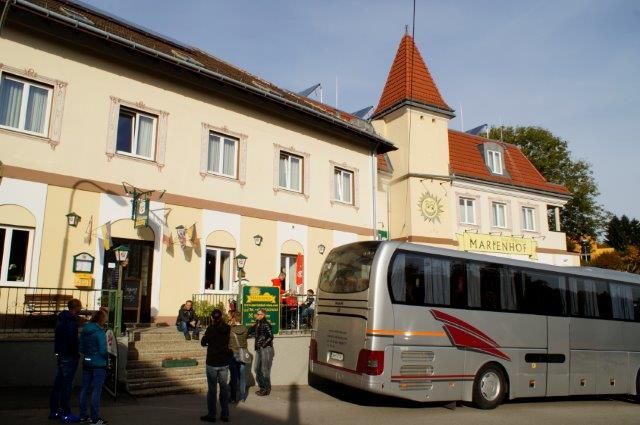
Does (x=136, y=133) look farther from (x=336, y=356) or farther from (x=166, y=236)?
(x=336, y=356)

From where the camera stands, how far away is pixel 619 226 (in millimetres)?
62750

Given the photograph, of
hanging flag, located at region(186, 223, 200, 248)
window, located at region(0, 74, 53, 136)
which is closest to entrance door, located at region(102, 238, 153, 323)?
hanging flag, located at region(186, 223, 200, 248)

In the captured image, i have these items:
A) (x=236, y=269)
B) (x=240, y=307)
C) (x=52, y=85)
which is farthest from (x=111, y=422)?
(x=52, y=85)

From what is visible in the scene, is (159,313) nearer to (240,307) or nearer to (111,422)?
(240,307)

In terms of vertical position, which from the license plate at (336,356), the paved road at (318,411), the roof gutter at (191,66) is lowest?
the paved road at (318,411)

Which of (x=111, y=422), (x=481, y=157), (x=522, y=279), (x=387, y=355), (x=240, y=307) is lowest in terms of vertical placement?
(x=111, y=422)

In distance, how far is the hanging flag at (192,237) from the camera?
1416cm

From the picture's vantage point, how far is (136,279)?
1327 cm

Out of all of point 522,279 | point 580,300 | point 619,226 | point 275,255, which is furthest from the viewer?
point 619,226

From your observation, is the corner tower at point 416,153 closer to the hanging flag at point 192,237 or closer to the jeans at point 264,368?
the hanging flag at point 192,237

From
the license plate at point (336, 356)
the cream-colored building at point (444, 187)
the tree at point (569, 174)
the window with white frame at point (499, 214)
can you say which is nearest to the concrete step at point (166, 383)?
the license plate at point (336, 356)

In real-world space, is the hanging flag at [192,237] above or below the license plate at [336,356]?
above

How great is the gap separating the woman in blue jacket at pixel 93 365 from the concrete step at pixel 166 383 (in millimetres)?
2172

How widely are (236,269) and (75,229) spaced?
15.8ft
